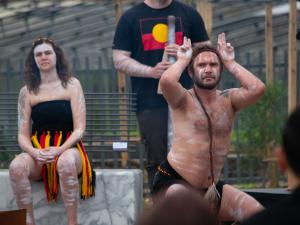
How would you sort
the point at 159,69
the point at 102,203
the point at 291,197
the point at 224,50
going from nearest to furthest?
1. the point at 291,197
2. the point at 224,50
3. the point at 159,69
4. the point at 102,203

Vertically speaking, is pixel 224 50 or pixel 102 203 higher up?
pixel 224 50

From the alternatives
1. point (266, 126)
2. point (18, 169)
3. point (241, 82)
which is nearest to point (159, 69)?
point (241, 82)

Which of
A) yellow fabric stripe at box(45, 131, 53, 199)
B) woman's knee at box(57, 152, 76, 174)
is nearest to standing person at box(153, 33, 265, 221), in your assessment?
woman's knee at box(57, 152, 76, 174)

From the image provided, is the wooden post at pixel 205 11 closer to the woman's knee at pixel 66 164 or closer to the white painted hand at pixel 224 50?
the woman's knee at pixel 66 164

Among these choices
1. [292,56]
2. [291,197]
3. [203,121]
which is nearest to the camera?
[291,197]

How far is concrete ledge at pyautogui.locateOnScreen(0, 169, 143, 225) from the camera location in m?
7.79

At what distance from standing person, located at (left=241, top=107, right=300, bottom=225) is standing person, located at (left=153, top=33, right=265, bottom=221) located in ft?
10.4

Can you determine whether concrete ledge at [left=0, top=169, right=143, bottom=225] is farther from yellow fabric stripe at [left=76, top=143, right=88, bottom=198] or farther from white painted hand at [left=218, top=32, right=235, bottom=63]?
white painted hand at [left=218, top=32, right=235, bottom=63]

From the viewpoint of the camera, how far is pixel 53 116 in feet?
24.3

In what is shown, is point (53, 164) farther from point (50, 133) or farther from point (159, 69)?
point (159, 69)

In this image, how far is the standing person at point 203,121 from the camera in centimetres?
632

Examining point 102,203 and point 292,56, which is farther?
point 292,56

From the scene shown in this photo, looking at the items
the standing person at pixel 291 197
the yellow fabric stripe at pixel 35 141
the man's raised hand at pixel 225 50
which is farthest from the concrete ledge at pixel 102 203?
the standing person at pixel 291 197

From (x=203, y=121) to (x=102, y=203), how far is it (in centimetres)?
173
